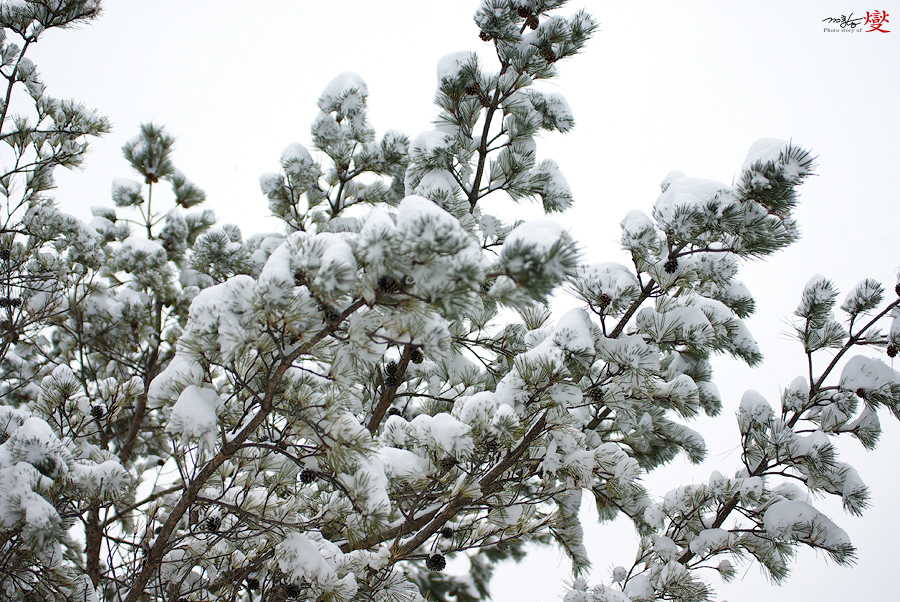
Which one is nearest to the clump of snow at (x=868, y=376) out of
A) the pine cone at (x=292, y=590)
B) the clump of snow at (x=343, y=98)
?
the pine cone at (x=292, y=590)

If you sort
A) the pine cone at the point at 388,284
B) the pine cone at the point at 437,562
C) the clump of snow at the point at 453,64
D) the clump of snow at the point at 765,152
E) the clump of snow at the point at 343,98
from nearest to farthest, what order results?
the pine cone at the point at 388,284, the clump of snow at the point at 765,152, the pine cone at the point at 437,562, the clump of snow at the point at 453,64, the clump of snow at the point at 343,98

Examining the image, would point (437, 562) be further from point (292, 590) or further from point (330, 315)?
point (330, 315)

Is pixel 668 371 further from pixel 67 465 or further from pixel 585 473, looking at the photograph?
pixel 67 465

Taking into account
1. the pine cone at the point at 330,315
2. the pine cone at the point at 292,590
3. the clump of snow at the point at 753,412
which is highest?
the clump of snow at the point at 753,412

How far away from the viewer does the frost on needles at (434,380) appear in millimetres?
1574

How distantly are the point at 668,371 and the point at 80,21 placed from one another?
14.0ft

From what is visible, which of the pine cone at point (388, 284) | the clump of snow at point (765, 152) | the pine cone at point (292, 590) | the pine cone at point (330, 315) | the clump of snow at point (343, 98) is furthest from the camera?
the clump of snow at point (343, 98)

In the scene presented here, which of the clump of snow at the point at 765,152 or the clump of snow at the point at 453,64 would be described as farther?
the clump of snow at the point at 453,64

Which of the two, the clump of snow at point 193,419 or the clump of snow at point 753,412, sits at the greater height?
the clump of snow at point 753,412

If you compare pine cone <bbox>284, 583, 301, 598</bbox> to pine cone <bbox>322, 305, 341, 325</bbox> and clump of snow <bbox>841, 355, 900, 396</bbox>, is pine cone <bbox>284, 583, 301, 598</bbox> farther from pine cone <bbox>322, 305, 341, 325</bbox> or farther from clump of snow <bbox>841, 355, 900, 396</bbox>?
clump of snow <bbox>841, 355, 900, 396</bbox>

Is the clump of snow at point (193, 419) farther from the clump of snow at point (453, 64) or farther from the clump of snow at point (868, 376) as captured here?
the clump of snow at point (868, 376)

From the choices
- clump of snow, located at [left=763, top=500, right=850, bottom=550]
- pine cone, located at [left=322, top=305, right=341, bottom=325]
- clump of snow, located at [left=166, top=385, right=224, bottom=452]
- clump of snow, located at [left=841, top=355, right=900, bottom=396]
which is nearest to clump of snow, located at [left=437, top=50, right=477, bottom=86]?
pine cone, located at [left=322, top=305, right=341, bottom=325]

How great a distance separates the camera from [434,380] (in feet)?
12.2

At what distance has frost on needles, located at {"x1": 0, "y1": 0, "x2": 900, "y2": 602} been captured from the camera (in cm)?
157
